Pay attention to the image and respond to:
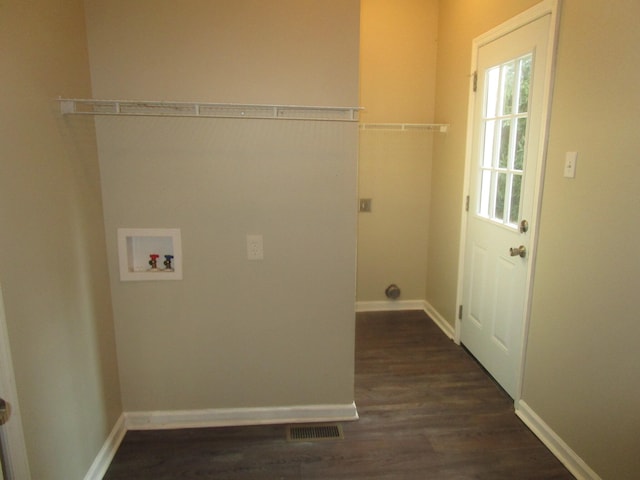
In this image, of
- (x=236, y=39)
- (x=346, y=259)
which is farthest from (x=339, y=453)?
(x=236, y=39)

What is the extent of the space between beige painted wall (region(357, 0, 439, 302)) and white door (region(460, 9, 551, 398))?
0.77 m

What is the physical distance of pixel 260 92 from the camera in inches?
79.4

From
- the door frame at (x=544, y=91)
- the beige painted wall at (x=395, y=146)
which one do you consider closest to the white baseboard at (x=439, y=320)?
the beige painted wall at (x=395, y=146)

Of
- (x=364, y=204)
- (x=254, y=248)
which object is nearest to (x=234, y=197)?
(x=254, y=248)

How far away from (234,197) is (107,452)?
143 cm

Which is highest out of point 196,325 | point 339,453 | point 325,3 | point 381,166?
point 325,3

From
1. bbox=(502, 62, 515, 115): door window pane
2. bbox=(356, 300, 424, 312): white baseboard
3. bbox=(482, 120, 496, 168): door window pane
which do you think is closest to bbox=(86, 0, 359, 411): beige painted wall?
bbox=(502, 62, 515, 115): door window pane

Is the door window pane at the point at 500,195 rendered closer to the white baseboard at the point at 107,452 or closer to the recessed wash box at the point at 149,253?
the recessed wash box at the point at 149,253

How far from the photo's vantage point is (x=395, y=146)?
3.72 meters

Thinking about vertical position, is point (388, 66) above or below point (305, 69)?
above

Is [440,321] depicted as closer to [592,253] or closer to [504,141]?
[504,141]

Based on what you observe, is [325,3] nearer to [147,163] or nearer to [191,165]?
[191,165]

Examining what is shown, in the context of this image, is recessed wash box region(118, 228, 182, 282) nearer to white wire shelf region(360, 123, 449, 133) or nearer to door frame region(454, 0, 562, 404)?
door frame region(454, 0, 562, 404)

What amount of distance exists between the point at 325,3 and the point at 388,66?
5.67 ft
